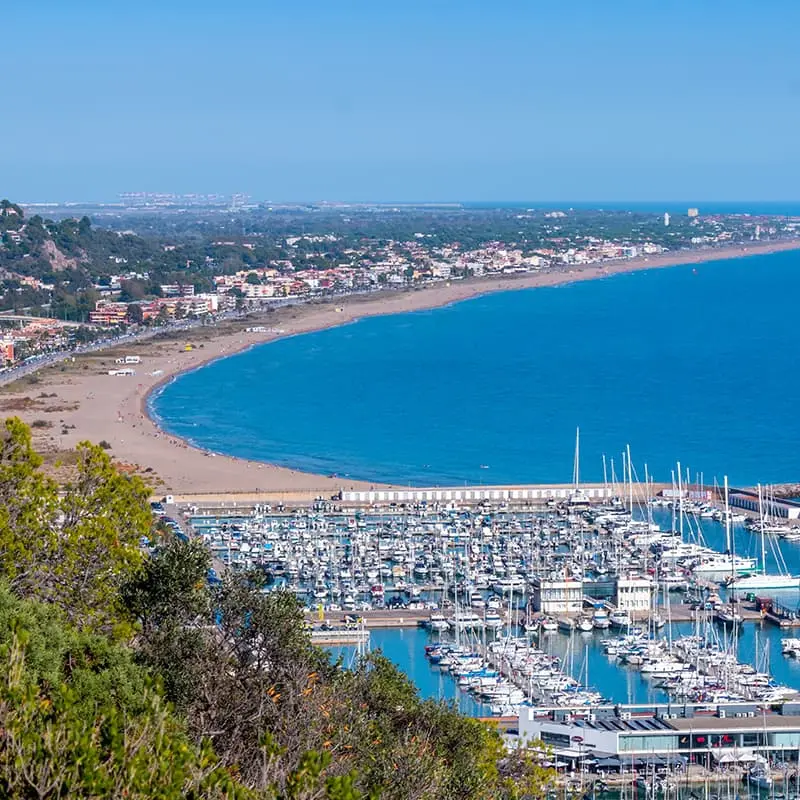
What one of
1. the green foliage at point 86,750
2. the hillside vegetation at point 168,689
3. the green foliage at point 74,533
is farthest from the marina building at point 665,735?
the green foliage at point 86,750

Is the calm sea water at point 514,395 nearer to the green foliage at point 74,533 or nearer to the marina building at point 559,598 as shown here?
the marina building at point 559,598

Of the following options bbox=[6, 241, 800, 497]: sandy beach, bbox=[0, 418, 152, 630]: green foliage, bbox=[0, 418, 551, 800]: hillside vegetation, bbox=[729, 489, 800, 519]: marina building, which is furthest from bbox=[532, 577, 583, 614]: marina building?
bbox=[0, 418, 152, 630]: green foliage

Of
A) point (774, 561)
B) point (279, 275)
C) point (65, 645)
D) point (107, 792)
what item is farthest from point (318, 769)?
point (279, 275)

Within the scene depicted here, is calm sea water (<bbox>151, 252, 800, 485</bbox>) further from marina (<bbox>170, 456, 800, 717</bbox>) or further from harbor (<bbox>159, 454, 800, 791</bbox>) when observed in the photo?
marina (<bbox>170, 456, 800, 717</bbox>)

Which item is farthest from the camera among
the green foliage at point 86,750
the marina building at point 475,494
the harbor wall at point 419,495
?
the marina building at point 475,494

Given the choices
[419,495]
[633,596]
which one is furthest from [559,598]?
[419,495]

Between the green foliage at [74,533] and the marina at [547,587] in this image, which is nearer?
the green foliage at [74,533]
